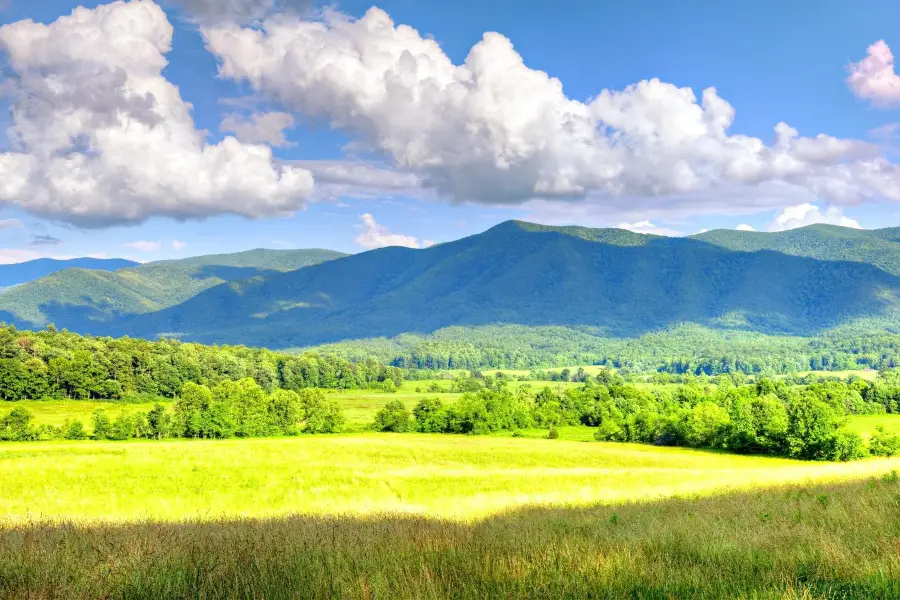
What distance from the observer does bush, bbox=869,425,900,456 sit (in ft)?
256

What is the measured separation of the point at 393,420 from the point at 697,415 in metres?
56.4

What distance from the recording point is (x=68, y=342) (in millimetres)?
151375

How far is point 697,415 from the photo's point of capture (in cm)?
9544

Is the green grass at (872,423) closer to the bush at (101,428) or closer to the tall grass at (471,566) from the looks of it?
the tall grass at (471,566)

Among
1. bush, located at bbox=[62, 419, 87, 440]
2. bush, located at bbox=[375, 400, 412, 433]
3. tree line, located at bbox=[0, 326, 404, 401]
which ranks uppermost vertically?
tree line, located at bbox=[0, 326, 404, 401]

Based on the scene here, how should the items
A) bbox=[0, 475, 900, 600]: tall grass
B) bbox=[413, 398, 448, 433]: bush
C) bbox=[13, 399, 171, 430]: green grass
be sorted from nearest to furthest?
1. bbox=[0, 475, 900, 600]: tall grass
2. bbox=[13, 399, 171, 430]: green grass
3. bbox=[413, 398, 448, 433]: bush

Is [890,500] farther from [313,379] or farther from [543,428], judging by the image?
[313,379]

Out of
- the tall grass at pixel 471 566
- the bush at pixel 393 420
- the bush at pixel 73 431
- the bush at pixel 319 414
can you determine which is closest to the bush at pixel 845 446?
the bush at pixel 393 420

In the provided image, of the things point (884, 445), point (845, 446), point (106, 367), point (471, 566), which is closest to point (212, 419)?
point (106, 367)

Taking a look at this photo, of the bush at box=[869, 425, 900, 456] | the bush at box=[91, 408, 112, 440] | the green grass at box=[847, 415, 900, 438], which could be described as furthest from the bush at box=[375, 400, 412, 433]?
the green grass at box=[847, 415, 900, 438]

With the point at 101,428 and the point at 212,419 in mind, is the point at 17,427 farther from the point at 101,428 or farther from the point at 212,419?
the point at 212,419

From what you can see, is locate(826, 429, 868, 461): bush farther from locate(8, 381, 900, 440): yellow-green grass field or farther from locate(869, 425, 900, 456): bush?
locate(8, 381, 900, 440): yellow-green grass field

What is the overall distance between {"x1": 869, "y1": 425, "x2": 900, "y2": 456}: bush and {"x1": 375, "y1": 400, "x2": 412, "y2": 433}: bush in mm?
75637

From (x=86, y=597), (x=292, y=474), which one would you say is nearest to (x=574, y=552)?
(x=86, y=597)
